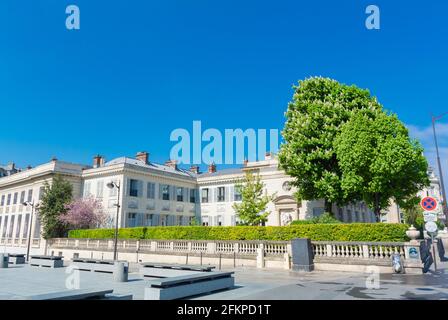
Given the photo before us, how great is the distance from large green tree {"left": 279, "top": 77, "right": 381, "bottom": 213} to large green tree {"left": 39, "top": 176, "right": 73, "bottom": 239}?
942 inches

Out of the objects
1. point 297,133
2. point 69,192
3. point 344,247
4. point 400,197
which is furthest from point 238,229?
point 69,192

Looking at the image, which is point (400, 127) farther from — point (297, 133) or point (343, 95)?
point (297, 133)

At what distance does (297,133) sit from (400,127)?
746cm

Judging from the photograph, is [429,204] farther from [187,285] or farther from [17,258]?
[17,258]

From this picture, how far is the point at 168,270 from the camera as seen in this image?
1437cm

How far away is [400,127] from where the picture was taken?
964 inches

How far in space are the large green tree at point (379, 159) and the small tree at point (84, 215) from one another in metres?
25.1

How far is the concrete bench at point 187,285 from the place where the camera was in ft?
30.3

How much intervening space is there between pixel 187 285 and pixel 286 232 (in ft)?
39.5

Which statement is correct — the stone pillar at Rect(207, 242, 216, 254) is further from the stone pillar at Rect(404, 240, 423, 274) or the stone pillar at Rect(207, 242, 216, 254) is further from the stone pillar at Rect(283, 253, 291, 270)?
the stone pillar at Rect(404, 240, 423, 274)

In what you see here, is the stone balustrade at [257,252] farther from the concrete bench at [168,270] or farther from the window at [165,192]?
the window at [165,192]

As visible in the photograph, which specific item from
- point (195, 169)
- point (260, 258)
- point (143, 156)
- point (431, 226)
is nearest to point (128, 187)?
point (143, 156)

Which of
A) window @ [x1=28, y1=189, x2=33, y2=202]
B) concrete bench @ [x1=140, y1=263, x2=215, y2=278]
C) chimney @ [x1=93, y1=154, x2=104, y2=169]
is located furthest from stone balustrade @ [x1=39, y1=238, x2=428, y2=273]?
window @ [x1=28, y1=189, x2=33, y2=202]

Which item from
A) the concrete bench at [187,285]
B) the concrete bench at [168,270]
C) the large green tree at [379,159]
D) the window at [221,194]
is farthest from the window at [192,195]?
the concrete bench at [187,285]
